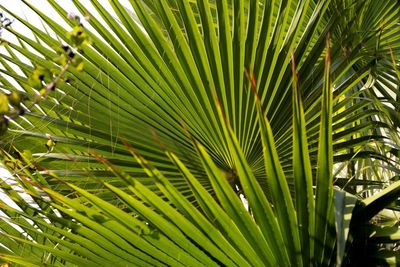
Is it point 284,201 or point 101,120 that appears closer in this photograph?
point 284,201

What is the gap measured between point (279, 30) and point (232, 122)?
1.17 ft

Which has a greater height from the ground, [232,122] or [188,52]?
[188,52]

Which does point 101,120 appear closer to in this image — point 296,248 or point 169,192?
point 169,192

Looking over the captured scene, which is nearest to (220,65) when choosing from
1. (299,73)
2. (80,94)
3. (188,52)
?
(188,52)

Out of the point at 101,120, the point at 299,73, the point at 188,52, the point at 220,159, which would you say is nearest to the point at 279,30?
the point at 299,73

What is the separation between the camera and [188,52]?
2445 millimetres

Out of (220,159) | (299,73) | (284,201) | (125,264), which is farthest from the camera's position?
(299,73)

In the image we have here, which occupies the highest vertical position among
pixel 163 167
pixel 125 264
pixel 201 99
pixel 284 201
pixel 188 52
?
pixel 188 52

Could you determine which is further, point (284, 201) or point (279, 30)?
point (279, 30)

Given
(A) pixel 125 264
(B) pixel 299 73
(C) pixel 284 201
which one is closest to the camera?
(C) pixel 284 201

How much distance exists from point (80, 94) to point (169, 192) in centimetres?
94

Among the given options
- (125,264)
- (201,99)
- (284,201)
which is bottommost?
(125,264)

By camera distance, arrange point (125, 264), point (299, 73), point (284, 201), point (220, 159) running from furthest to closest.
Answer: point (299, 73)
point (220, 159)
point (125, 264)
point (284, 201)

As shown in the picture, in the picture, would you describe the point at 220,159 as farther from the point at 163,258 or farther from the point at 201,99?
the point at 163,258
